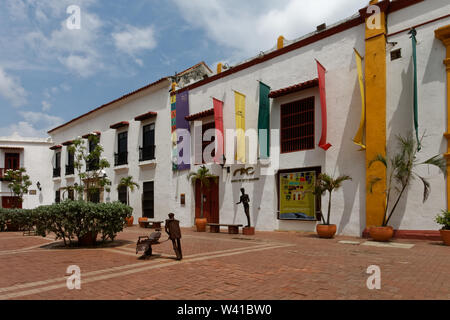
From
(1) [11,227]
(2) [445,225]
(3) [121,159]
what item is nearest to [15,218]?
(1) [11,227]

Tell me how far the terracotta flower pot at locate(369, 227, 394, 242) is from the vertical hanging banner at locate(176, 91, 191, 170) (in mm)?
10021

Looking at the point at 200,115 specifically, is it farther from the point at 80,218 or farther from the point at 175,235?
the point at 175,235

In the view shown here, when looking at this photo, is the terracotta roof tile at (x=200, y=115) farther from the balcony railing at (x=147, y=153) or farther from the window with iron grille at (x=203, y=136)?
the balcony railing at (x=147, y=153)

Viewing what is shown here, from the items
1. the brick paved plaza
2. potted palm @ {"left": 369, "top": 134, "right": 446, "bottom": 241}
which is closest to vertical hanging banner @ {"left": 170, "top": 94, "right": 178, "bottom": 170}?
the brick paved plaza

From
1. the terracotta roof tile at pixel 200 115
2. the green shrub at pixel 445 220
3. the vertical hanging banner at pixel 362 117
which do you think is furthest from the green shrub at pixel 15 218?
the green shrub at pixel 445 220

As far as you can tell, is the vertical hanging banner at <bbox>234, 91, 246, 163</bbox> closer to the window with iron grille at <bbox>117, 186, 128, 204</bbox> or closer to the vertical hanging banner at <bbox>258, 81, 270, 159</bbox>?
the vertical hanging banner at <bbox>258, 81, 270, 159</bbox>

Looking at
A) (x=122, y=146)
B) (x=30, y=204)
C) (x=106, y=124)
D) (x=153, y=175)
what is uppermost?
(x=106, y=124)

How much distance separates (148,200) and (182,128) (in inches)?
198

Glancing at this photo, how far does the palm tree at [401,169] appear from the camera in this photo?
10250 mm

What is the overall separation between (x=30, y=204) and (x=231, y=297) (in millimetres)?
32165

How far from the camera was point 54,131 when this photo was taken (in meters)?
32.2

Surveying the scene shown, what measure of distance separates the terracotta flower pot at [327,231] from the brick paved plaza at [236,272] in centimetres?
150
